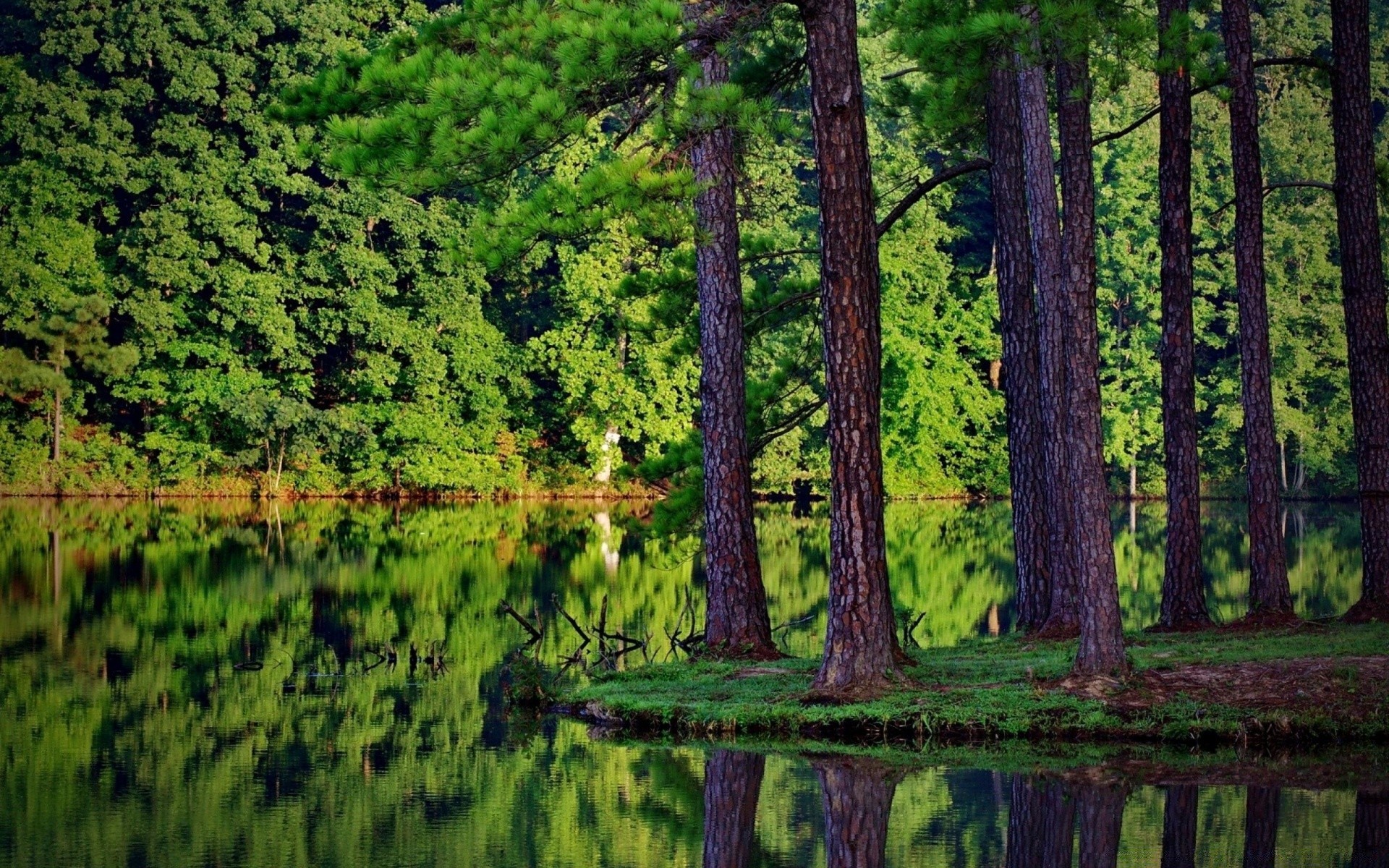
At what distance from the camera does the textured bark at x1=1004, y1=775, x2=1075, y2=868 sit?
8.13 meters

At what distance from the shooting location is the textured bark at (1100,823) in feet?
26.6

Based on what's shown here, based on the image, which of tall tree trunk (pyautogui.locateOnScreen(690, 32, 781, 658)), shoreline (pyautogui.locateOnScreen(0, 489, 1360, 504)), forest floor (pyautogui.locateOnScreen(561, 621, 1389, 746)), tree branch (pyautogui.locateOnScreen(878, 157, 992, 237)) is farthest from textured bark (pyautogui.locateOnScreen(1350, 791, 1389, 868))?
shoreline (pyautogui.locateOnScreen(0, 489, 1360, 504))

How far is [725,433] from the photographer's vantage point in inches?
527

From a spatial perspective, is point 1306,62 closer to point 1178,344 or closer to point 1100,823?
point 1178,344

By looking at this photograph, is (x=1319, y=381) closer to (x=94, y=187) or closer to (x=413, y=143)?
(x=94, y=187)

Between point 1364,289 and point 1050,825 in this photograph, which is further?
point 1364,289

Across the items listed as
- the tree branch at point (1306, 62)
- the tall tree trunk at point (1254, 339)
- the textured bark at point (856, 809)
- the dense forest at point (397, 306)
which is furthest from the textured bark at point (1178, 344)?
the dense forest at point (397, 306)

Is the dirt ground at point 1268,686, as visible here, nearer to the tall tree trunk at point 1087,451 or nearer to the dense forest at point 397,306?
the tall tree trunk at point 1087,451

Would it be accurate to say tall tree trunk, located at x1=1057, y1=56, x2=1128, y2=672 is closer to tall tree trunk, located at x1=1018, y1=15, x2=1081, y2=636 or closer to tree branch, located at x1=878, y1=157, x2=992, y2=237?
tall tree trunk, located at x1=1018, y1=15, x2=1081, y2=636

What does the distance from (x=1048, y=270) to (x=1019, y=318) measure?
2.18 meters

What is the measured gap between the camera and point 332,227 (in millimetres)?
41062

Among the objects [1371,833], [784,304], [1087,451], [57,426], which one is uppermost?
[57,426]


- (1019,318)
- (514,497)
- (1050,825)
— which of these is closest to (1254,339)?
(1019,318)

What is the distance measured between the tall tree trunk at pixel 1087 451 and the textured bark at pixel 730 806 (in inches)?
92.9
